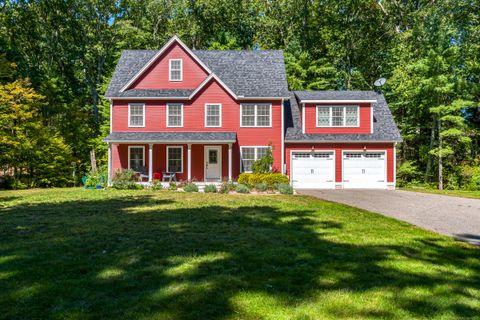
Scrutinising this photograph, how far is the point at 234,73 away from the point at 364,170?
10984 mm

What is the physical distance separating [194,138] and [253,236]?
14.6 metres

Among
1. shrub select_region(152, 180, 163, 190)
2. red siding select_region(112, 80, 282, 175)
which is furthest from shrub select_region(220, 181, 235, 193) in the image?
red siding select_region(112, 80, 282, 175)

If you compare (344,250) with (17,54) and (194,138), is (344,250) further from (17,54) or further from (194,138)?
(17,54)

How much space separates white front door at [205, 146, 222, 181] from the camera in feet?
75.6

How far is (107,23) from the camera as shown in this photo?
3534 cm

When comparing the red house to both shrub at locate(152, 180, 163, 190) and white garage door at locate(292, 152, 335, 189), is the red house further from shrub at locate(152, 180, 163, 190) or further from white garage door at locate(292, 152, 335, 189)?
shrub at locate(152, 180, 163, 190)

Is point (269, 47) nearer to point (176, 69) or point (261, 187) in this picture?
point (176, 69)

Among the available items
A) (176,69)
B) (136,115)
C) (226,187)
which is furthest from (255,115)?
(136,115)

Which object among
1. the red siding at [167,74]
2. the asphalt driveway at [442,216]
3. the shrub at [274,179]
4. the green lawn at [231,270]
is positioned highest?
the red siding at [167,74]

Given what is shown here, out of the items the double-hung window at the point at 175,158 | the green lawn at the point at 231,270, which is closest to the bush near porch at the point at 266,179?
the double-hung window at the point at 175,158

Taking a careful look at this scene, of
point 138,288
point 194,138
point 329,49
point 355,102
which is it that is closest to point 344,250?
point 138,288

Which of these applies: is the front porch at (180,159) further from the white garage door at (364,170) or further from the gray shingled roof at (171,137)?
the white garage door at (364,170)

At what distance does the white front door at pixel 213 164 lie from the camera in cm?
2305

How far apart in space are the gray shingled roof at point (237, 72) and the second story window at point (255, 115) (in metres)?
0.78
